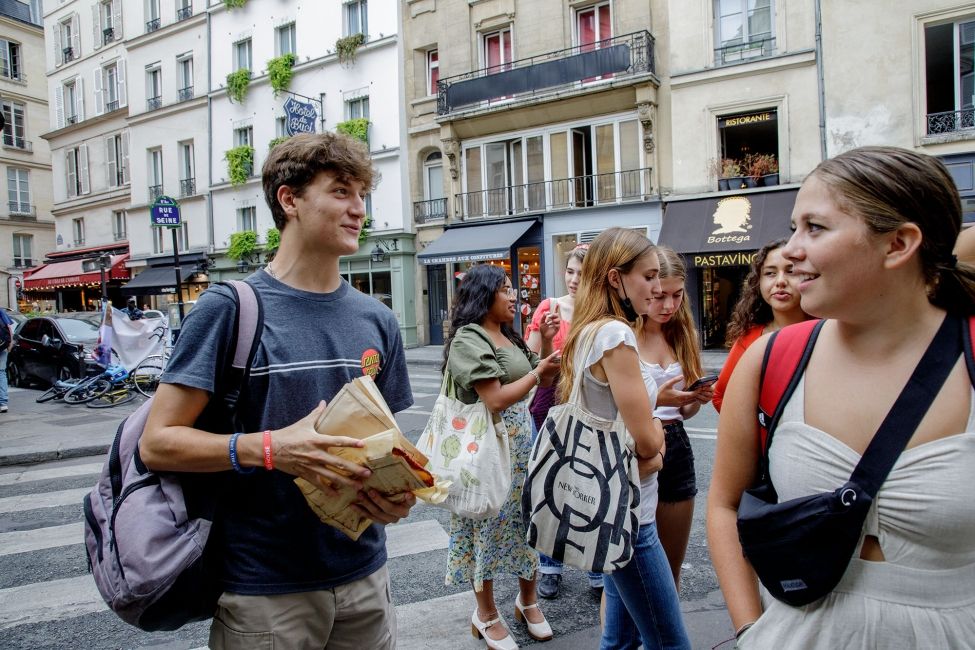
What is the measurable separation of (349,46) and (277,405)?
2372 cm

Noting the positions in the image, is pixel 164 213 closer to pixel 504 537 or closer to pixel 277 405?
pixel 504 537

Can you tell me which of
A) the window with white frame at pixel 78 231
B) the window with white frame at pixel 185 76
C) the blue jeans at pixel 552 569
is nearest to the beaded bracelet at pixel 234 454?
the blue jeans at pixel 552 569

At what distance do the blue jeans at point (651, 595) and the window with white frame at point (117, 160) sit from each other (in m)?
33.9

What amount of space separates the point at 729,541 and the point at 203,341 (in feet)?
4.56

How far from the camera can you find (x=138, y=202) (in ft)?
95.8

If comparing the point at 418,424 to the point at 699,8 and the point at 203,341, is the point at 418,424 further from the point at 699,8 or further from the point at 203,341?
the point at 699,8

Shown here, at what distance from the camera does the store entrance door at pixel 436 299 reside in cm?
2252

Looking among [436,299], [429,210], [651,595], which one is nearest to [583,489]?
[651,595]

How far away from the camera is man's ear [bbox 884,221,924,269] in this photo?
4.09ft

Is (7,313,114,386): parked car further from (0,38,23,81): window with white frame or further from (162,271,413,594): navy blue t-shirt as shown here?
(0,38,23,81): window with white frame

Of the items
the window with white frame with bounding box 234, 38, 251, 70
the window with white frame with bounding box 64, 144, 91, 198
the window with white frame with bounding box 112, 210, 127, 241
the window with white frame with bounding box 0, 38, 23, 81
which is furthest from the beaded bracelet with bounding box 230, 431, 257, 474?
the window with white frame with bounding box 0, 38, 23, 81

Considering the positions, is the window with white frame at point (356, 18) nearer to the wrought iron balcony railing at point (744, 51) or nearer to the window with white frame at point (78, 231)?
the wrought iron balcony railing at point (744, 51)

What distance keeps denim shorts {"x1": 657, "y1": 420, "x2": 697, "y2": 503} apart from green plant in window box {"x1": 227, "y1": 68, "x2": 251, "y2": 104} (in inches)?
1054

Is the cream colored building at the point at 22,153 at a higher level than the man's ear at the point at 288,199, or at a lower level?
higher
